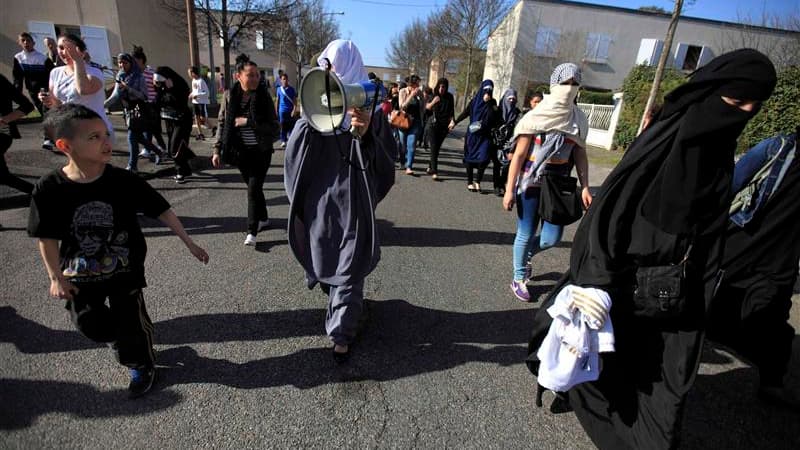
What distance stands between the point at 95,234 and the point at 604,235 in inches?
101

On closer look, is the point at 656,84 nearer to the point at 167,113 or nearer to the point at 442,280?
the point at 442,280

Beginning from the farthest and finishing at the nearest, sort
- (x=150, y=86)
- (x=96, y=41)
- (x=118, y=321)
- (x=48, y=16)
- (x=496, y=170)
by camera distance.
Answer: (x=96, y=41) → (x=48, y=16) → (x=496, y=170) → (x=150, y=86) → (x=118, y=321)

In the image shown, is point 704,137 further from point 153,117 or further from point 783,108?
point 783,108

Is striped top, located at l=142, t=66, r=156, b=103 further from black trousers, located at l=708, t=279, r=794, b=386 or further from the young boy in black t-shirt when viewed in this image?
black trousers, located at l=708, t=279, r=794, b=386

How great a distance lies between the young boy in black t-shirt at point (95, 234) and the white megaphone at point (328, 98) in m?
1.01

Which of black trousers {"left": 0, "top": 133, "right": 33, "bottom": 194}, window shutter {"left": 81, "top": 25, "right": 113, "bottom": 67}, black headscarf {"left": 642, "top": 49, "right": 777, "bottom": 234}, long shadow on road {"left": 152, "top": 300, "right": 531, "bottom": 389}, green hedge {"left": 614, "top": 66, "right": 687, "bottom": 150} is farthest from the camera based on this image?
window shutter {"left": 81, "top": 25, "right": 113, "bottom": 67}

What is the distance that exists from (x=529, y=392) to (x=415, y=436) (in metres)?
0.85

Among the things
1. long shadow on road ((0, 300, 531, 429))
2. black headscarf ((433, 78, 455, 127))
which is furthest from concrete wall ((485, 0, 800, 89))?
long shadow on road ((0, 300, 531, 429))

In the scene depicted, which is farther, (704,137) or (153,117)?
(153,117)

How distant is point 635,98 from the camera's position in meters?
13.8

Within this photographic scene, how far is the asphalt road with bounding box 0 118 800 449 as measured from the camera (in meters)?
2.08

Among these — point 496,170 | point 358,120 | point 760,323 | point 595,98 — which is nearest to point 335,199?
point 358,120

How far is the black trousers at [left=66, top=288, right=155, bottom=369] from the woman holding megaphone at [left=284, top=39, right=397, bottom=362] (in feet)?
3.18

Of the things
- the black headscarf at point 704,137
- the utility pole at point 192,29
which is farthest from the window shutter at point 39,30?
the black headscarf at point 704,137
